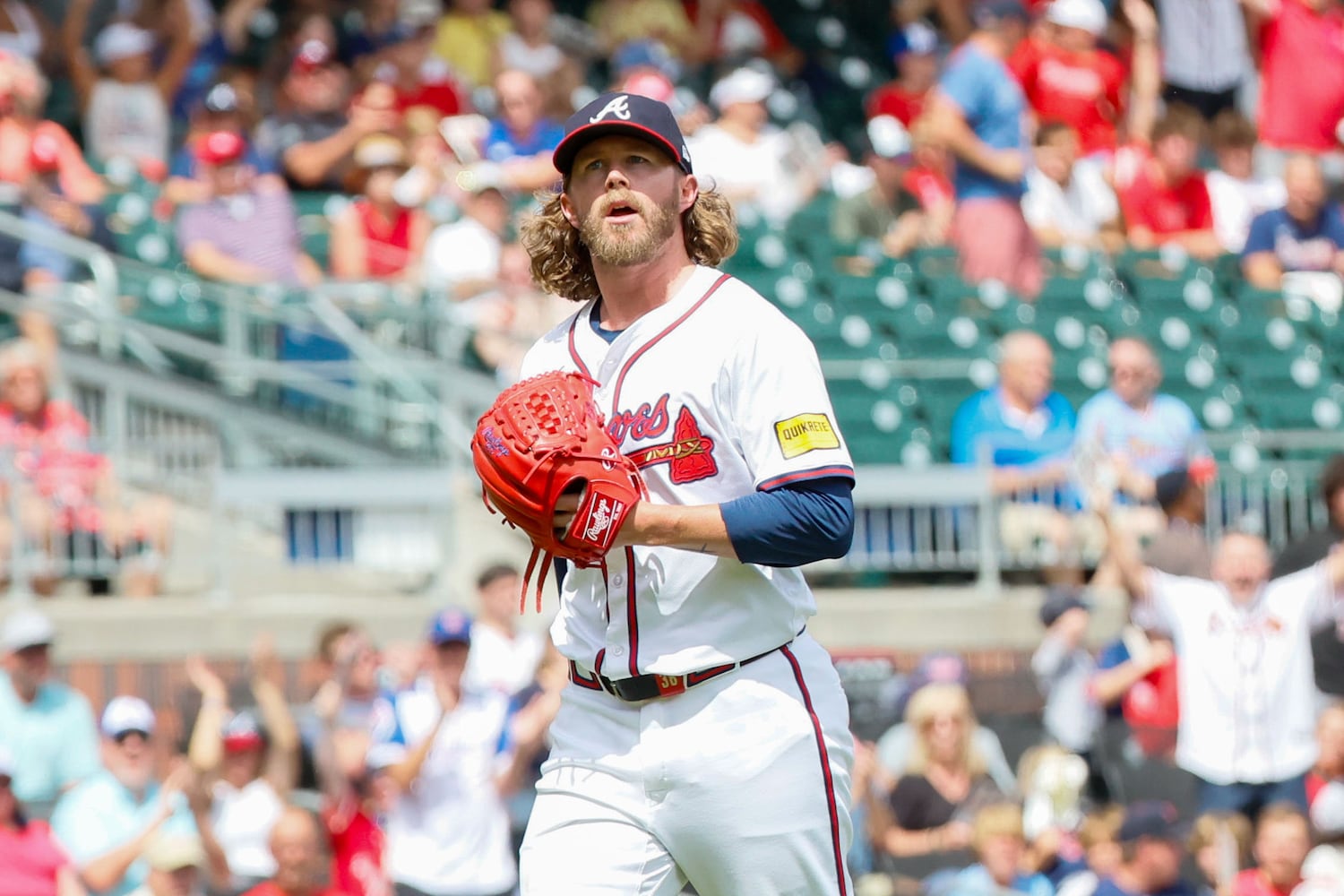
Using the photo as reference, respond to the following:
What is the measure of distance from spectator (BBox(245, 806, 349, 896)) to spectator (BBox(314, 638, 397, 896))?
13.9 inches

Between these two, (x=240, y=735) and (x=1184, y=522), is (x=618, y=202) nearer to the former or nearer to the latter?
(x=240, y=735)

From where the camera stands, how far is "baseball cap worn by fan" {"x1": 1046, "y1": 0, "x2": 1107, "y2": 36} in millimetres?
11539

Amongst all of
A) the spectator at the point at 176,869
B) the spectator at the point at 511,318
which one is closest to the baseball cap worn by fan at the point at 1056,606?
the spectator at the point at 511,318

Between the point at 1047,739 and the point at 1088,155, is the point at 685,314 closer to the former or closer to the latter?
the point at 1047,739

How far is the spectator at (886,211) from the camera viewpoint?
36.0ft

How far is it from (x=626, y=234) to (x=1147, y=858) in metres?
3.76

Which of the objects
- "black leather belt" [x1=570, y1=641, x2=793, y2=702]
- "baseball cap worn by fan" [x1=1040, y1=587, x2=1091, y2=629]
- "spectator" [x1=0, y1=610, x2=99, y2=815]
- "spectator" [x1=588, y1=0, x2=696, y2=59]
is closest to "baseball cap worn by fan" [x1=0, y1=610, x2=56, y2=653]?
"spectator" [x1=0, y1=610, x2=99, y2=815]

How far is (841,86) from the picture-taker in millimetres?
13938

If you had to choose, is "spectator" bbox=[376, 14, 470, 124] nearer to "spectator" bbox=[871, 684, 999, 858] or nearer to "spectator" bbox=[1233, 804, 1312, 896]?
"spectator" bbox=[871, 684, 999, 858]

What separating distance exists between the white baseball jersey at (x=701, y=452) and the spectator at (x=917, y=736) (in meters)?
3.85

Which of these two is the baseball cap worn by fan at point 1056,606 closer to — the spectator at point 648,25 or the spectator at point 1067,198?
the spectator at point 1067,198

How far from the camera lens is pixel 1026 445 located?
9.01 m

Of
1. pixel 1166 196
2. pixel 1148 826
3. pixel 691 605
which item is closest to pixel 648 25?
pixel 1166 196

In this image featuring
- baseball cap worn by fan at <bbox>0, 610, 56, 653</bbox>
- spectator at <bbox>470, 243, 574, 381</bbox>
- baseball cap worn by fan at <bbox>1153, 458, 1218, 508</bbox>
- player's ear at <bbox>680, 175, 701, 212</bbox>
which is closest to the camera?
player's ear at <bbox>680, 175, 701, 212</bbox>
